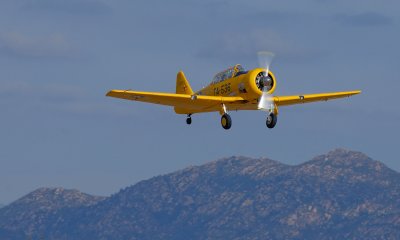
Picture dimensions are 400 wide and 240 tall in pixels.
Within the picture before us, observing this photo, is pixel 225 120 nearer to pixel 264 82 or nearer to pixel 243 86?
pixel 243 86

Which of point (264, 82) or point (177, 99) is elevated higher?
point (264, 82)

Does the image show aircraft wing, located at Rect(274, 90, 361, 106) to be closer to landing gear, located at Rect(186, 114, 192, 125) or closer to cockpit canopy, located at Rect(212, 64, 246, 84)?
cockpit canopy, located at Rect(212, 64, 246, 84)

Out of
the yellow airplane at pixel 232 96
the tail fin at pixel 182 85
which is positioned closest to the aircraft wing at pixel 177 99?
the yellow airplane at pixel 232 96

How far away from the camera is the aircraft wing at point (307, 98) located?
74.9 m

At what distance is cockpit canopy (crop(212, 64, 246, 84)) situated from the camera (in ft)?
245

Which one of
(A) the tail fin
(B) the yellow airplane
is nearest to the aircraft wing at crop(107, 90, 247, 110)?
(B) the yellow airplane

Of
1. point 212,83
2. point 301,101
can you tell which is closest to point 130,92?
point 212,83

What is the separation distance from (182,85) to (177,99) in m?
16.5

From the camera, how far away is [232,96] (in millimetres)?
73562

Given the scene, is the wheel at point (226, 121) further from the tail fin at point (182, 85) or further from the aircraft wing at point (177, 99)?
the tail fin at point (182, 85)

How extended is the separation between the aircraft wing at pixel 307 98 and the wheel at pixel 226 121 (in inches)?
152

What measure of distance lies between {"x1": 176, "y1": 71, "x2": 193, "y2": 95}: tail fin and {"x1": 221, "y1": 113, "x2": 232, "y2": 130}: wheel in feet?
58.8

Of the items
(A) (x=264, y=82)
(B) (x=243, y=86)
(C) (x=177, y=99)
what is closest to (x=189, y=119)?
(C) (x=177, y=99)

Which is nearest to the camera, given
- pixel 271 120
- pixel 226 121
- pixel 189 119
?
pixel 271 120
